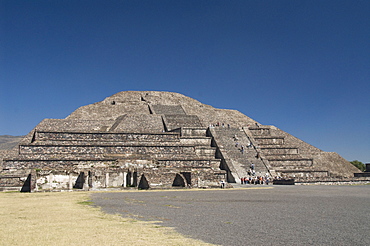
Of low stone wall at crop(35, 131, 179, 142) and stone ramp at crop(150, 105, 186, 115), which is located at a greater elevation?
stone ramp at crop(150, 105, 186, 115)

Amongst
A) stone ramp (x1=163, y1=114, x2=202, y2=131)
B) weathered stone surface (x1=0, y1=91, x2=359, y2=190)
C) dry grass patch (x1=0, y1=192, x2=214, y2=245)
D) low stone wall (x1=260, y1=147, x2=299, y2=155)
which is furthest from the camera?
stone ramp (x1=163, y1=114, x2=202, y2=131)

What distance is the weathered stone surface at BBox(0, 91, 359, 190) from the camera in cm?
1844

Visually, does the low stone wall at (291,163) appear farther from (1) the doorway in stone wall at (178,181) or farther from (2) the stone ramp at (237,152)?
(1) the doorway in stone wall at (178,181)

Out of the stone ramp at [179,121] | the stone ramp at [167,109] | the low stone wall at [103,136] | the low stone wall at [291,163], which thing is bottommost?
the low stone wall at [291,163]

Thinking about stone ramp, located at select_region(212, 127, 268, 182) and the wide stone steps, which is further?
the wide stone steps

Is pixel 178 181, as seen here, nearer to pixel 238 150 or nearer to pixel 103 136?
pixel 103 136

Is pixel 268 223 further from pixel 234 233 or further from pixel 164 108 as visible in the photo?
pixel 164 108

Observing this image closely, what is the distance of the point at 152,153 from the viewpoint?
2422 cm

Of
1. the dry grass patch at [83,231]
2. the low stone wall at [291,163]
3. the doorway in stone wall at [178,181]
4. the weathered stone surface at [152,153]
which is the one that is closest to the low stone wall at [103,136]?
the weathered stone surface at [152,153]

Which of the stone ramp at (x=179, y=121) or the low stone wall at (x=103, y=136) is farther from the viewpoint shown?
the stone ramp at (x=179, y=121)

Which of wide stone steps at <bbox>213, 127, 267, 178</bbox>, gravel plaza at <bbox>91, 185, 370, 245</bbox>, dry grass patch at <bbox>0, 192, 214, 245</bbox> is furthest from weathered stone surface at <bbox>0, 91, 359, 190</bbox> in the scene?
dry grass patch at <bbox>0, 192, 214, 245</bbox>

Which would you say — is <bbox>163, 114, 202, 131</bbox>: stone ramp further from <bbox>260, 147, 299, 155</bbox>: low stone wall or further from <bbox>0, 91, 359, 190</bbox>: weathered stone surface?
<bbox>260, 147, 299, 155</bbox>: low stone wall

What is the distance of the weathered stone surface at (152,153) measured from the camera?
60.5 ft

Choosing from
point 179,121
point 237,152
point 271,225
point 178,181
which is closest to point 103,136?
point 178,181
